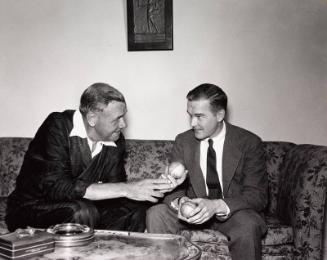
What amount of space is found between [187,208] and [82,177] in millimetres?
804

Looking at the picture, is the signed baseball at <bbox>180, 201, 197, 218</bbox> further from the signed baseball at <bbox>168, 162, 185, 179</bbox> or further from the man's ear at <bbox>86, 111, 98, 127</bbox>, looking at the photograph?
the man's ear at <bbox>86, 111, 98, 127</bbox>

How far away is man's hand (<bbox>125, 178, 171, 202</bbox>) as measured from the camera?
257cm

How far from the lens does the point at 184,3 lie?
3.84m

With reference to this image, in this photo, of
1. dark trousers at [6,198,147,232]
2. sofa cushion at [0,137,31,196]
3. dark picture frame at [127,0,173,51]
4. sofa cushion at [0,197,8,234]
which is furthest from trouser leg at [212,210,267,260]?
sofa cushion at [0,137,31,196]

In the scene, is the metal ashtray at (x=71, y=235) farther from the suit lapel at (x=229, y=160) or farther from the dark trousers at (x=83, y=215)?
the suit lapel at (x=229, y=160)

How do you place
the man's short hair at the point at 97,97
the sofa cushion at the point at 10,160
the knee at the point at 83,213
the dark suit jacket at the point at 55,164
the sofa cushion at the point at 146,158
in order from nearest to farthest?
the knee at the point at 83,213 → the dark suit jacket at the point at 55,164 → the man's short hair at the point at 97,97 → the sofa cushion at the point at 146,158 → the sofa cushion at the point at 10,160

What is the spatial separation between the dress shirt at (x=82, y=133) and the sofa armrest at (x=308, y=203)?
134cm

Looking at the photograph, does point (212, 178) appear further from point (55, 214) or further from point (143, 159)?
point (55, 214)

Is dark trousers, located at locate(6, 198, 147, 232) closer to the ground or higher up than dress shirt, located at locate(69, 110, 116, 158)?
closer to the ground

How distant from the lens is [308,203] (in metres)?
2.79

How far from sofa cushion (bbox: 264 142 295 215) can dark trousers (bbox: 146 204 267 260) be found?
2.16 feet

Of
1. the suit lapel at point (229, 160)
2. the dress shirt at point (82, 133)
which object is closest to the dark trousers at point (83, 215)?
the dress shirt at point (82, 133)

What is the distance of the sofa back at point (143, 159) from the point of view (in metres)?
3.42

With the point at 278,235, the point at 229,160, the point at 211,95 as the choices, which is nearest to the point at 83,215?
the point at 229,160
